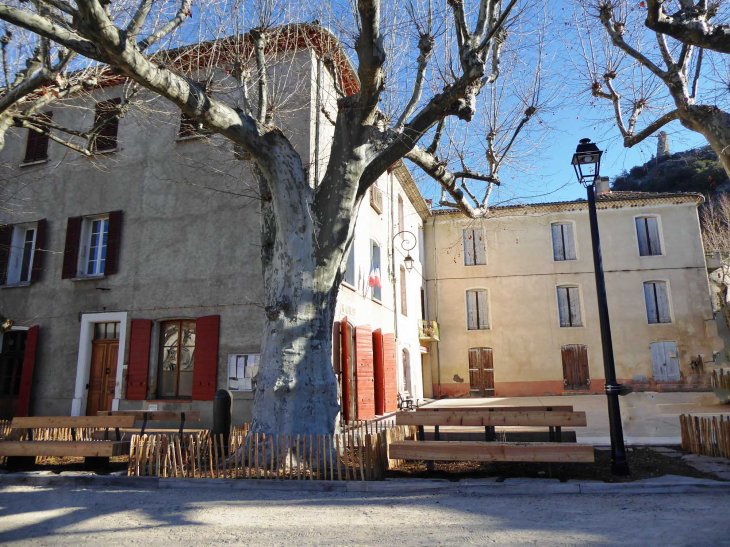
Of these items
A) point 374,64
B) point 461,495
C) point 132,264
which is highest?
point 374,64

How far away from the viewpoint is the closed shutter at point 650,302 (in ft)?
74.7

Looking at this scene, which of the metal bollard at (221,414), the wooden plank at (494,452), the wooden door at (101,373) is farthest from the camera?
the wooden door at (101,373)

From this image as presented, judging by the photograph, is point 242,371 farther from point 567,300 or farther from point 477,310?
point 567,300

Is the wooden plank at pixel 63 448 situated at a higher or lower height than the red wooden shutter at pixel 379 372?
lower

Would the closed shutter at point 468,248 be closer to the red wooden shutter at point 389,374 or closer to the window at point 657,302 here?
the window at point 657,302

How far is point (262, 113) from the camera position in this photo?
7.82 meters

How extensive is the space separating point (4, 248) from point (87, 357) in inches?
155

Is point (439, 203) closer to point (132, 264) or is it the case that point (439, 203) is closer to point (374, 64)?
point (374, 64)

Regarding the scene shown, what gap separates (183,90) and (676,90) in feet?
21.3

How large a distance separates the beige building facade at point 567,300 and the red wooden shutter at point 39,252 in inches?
580

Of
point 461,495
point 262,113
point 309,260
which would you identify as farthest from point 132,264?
point 461,495

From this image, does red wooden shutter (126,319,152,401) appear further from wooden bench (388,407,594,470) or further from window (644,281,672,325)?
window (644,281,672,325)

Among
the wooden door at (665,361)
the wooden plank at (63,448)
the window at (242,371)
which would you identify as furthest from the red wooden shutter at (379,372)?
the wooden door at (665,361)

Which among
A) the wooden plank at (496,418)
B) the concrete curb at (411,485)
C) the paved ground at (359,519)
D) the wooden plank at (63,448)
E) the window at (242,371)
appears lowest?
the paved ground at (359,519)
